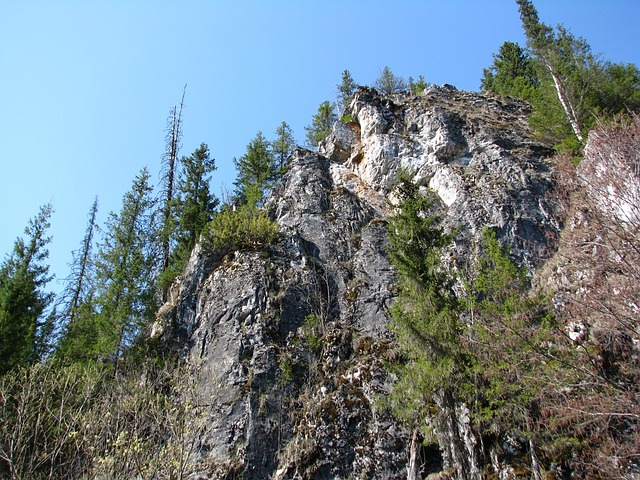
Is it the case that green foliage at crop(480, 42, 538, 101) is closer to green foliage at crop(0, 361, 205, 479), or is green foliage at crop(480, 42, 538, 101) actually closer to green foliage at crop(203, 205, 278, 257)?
green foliage at crop(203, 205, 278, 257)

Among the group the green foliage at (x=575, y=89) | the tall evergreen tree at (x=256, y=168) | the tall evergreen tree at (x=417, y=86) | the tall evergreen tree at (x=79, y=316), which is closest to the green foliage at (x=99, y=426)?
the tall evergreen tree at (x=79, y=316)

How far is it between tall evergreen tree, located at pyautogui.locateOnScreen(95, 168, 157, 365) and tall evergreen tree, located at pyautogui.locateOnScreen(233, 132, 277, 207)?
707cm

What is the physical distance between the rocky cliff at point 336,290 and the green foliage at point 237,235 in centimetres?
53

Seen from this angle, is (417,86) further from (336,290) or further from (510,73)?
(336,290)

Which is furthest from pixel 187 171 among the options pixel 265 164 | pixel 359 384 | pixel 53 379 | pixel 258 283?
pixel 359 384

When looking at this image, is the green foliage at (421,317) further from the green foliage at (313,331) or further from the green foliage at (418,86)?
the green foliage at (418,86)

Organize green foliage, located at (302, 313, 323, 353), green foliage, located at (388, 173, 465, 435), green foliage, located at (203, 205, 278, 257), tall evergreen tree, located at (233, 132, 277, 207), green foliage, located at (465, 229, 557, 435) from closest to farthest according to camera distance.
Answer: green foliage, located at (465, 229, 557, 435)
green foliage, located at (388, 173, 465, 435)
green foliage, located at (302, 313, 323, 353)
green foliage, located at (203, 205, 278, 257)
tall evergreen tree, located at (233, 132, 277, 207)

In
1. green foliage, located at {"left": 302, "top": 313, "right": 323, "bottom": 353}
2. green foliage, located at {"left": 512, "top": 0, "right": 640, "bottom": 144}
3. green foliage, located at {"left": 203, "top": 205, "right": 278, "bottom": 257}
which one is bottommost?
green foliage, located at {"left": 302, "top": 313, "right": 323, "bottom": 353}

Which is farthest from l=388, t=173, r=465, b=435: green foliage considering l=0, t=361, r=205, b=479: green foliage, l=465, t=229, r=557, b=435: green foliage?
l=0, t=361, r=205, b=479: green foliage

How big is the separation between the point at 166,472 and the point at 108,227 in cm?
1406

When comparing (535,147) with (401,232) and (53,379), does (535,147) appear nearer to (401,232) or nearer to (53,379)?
(401,232)

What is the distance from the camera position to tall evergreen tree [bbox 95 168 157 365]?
15719 mm

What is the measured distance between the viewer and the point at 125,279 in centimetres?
1745

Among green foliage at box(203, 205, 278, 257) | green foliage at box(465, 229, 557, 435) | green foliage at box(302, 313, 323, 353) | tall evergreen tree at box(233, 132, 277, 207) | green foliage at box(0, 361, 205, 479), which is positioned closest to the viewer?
green foliage at box(0, 361, 205, 479)
